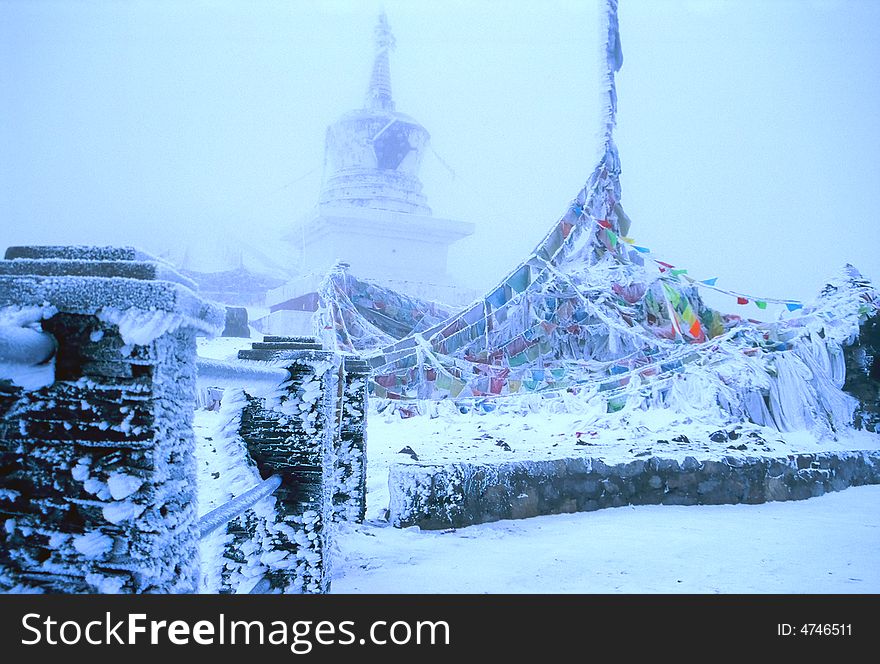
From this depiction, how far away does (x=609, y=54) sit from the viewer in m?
9.56

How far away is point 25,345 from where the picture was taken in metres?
0.95

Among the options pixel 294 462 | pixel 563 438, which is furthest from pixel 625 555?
pixel 563 438

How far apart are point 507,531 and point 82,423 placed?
2.90 m

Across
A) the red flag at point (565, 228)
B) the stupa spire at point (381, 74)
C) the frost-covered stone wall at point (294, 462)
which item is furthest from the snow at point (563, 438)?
the stupa spire at point (381, 74)

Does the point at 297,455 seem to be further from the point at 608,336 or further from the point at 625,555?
the point at 608,336

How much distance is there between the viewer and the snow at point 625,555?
8.86 ft

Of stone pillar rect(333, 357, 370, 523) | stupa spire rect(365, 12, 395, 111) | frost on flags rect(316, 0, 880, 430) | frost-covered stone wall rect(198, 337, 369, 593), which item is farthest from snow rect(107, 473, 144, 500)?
stupa spire rect(365, 12, 395, 111)

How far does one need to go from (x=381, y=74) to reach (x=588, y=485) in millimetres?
22712

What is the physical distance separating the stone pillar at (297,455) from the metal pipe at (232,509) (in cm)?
10

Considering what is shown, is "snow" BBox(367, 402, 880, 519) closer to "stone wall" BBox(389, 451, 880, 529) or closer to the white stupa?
"stone wall" BBox(389, 451, 880, 529)

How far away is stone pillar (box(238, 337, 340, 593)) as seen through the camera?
6.89ft

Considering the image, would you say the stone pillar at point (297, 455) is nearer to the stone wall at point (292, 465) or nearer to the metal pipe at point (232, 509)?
the stone wall at point (292, 465)

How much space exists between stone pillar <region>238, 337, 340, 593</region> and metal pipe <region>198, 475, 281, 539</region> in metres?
0.10
